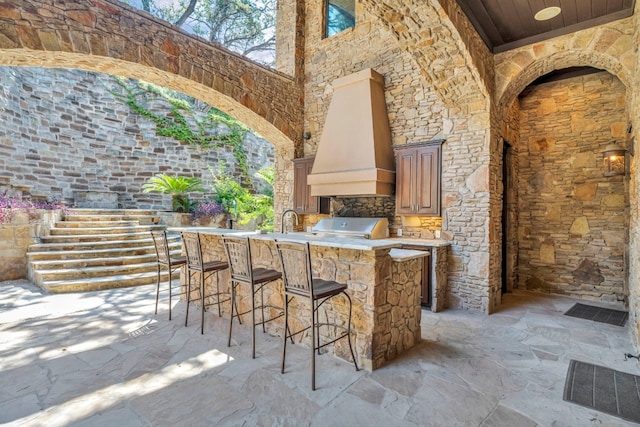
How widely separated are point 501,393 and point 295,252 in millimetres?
1834

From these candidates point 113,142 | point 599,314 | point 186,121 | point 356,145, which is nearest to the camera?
point 599,314

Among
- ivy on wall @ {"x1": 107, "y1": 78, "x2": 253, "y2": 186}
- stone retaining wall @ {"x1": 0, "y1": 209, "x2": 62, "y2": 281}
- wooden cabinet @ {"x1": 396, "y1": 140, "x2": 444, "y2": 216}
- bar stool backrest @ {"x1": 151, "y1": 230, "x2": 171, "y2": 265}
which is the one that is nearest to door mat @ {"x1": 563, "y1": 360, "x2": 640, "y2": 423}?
wooden cabinet @ {"x1": 396, "y1": 140, "x2": 444, "y2": 216}

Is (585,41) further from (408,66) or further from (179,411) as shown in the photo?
(179,411)

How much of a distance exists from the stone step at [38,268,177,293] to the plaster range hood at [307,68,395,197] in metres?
3.39

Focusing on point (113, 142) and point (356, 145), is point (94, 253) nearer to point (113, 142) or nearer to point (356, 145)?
point (113, 142)

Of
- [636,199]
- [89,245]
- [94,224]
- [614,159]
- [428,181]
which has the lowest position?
[89,245]

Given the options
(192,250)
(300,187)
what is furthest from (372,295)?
(300,187)

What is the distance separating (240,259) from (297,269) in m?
0.77

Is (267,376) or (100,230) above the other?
(100,230)

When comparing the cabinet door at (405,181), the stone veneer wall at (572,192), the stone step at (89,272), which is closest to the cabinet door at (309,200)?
the cabinet door at (405,181)

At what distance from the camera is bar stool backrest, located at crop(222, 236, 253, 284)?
286 cm

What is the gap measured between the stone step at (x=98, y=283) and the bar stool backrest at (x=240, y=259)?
3296 mm

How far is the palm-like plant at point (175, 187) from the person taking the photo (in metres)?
7.58

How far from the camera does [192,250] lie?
11.7ft
